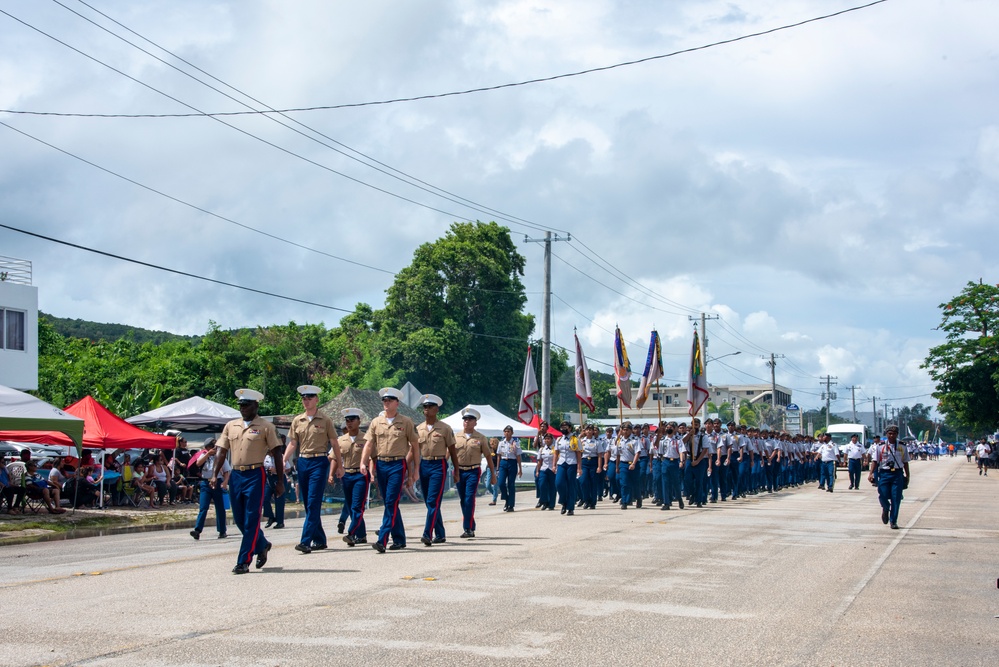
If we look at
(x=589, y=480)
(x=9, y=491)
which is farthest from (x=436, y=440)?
(x=9, y=491)

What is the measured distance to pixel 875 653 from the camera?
23.3ft

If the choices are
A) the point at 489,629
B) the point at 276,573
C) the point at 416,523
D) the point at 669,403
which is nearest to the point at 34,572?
the point at 276,573

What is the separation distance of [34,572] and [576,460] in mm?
12539

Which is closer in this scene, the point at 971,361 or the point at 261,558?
the point at 261,558

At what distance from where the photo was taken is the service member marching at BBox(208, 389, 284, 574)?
35.5 feet

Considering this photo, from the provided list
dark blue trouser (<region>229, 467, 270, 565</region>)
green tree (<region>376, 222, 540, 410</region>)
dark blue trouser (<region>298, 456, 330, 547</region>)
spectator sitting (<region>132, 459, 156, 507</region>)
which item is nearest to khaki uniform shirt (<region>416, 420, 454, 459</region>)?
dark blue trouser (<region>298, 456, 330, 547</region>)

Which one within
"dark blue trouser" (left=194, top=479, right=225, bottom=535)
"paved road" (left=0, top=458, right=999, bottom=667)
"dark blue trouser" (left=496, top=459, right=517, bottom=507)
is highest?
"dark blue trouser" (left=496, top=459, right=517, bottom=507)

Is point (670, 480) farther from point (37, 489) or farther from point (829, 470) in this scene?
point (37, 489)

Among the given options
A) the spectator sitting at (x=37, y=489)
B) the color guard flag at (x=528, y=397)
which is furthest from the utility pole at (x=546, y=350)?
the spectator sitting at (x=37, y=489)

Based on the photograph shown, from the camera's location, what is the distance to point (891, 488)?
1791 cm

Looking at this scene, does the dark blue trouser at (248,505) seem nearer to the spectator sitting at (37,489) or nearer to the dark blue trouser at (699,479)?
the spectator sitting at (37,489)

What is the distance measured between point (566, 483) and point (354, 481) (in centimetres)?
915

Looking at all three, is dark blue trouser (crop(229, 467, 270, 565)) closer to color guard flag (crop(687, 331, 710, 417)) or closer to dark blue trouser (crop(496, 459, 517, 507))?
dark blue trouser (crop(496, 459, 517, 507))

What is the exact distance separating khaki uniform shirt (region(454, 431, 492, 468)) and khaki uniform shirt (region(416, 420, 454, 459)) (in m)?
2.21
